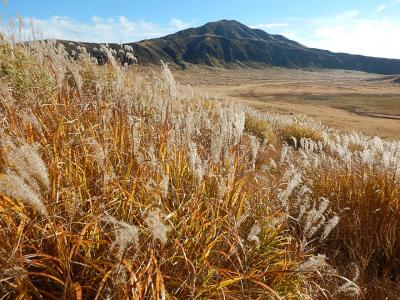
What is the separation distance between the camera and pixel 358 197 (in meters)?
3.98

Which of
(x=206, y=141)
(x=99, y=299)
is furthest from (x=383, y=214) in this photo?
→ (x=99, y=299)

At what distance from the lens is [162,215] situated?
92.4 inches

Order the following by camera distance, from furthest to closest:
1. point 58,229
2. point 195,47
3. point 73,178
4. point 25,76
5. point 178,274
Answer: point 195,47 < point 25,76 < point 73,178 < point 178,274 < point 58,229

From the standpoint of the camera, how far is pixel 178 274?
93.0 inches

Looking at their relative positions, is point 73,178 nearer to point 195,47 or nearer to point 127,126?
point 127,126

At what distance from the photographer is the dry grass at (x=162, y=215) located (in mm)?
2035

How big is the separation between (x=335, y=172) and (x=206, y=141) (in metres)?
1.36

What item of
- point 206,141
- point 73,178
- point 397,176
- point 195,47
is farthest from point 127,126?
point 195,47

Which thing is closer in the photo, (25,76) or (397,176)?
(397,176)

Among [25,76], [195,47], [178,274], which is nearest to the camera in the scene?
[178,274]

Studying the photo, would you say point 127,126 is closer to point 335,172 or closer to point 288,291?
point 288,291

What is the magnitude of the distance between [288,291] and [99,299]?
1195mm

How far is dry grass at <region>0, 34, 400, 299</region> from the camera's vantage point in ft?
6.68

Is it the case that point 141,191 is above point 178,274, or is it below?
above
